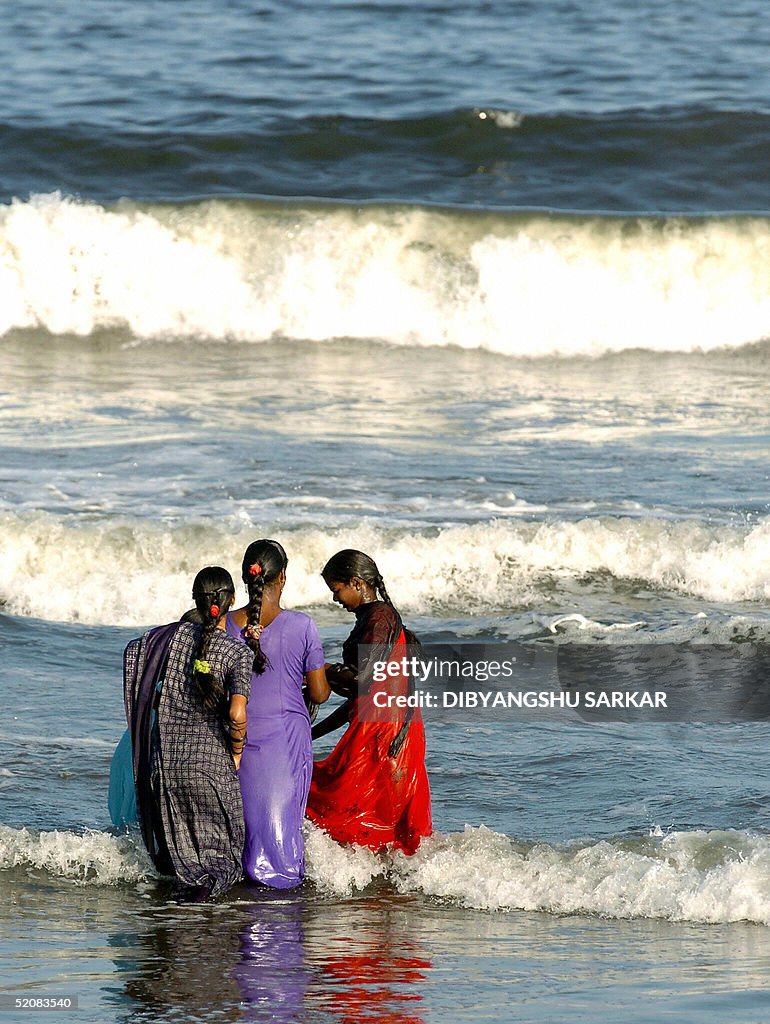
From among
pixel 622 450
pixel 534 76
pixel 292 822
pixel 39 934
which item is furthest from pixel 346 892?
pixel 534 76

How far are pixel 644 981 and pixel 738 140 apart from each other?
17.5 meters

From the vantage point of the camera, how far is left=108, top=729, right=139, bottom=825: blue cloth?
5777mm

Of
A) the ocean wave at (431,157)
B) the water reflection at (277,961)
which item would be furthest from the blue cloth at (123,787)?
the ocean wave at (431,157)

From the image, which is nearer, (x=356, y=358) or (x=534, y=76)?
(x=356, y=358)

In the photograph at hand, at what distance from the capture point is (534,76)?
878 inches

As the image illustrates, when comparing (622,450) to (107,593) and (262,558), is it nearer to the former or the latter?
(107,593)

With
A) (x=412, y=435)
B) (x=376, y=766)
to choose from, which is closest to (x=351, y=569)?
(x=376, y=766)

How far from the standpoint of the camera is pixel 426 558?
10195mm

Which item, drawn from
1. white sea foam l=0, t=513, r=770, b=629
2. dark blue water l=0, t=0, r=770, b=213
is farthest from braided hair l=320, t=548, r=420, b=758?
dark blue water l=0, t=0, r=770, b=213

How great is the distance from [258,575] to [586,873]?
5.25ft

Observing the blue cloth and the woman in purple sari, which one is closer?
the woman in purple sari

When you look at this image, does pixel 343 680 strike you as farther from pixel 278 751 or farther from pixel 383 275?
pixel 383 275

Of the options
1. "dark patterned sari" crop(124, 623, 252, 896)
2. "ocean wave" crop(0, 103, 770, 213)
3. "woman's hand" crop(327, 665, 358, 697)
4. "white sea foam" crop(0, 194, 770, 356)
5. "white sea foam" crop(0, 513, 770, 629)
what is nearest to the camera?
"dark patterned sari" crop(124, 623, 252, 896)

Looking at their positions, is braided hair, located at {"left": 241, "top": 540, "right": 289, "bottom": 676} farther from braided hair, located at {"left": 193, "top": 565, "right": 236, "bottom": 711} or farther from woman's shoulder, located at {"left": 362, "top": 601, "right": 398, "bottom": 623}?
woman's shoulder, located at {"left": 362, "top": 601, "right": 398, "bottom": 623}
